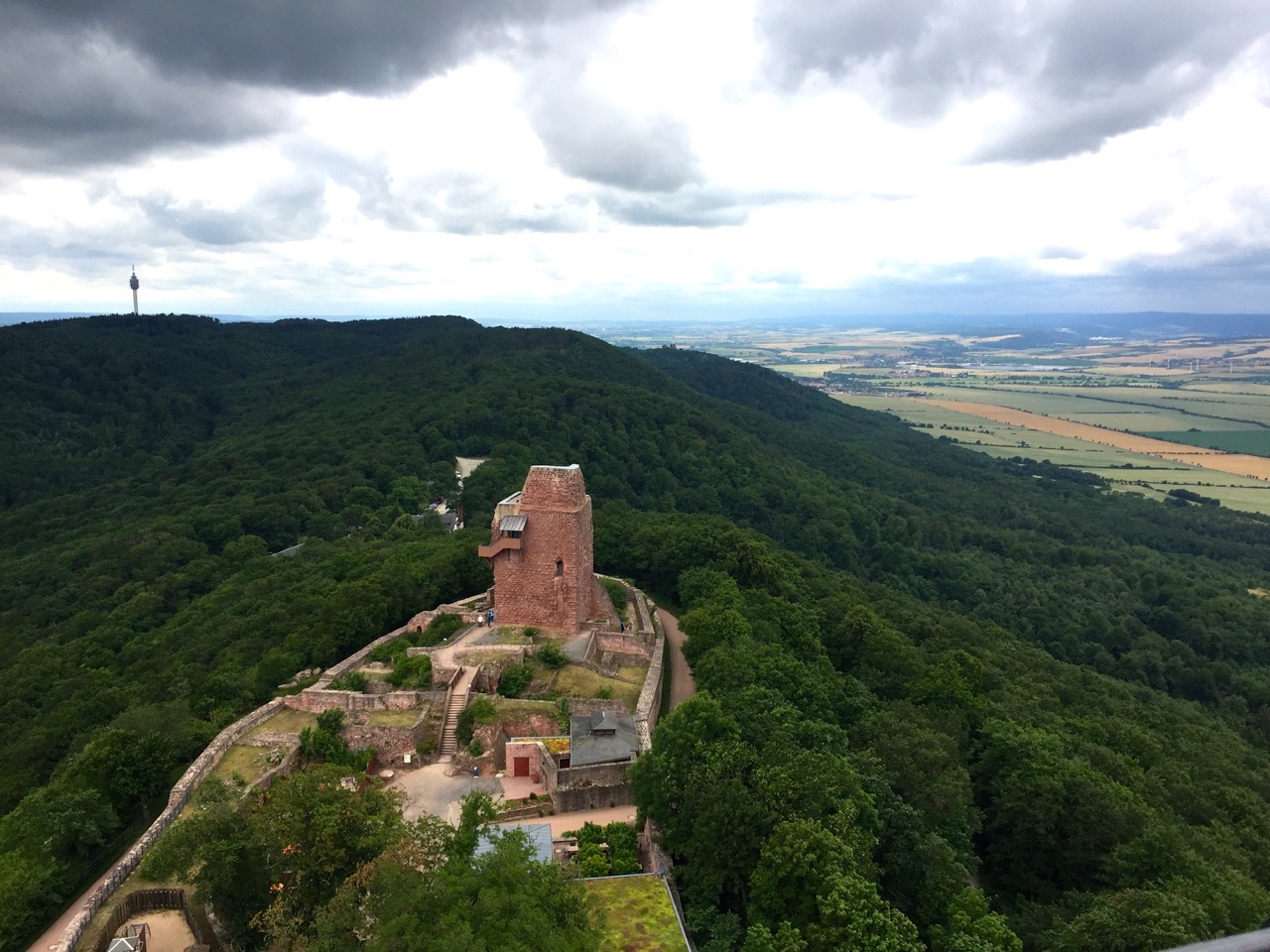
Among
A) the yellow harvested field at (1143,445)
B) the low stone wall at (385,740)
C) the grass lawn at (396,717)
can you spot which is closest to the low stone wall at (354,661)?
the grass lawn at (396,717)

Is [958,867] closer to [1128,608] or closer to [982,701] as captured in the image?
[982,701]

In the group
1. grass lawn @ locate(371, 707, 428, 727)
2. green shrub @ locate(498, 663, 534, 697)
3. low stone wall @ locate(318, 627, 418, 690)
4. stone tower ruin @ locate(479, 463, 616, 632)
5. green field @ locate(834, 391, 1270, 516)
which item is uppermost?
stone tower ruin @ locate(479, 463, 616, 632)

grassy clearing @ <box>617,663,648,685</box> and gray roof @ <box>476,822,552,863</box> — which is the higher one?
gray roof @ <box>476,822,552,863</box>

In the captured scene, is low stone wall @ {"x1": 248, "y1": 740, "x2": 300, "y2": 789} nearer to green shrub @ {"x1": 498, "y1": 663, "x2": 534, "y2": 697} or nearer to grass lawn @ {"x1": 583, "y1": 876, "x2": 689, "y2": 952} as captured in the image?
green shrub @ {"x1": 498, "y1": 663, "x2": 534, "y2": 697}

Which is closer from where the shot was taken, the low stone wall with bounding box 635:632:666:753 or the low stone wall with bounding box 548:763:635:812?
the low stone wall with bounding box 548:763:635:812

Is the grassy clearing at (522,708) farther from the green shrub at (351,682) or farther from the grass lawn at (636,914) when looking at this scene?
the grass lawn at (636,914)

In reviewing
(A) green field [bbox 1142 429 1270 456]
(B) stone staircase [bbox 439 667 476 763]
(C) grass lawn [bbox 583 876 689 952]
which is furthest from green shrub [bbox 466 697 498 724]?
(A) green field [bbox 1142 429 1270 456]

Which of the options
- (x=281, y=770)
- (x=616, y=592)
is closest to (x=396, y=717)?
(x=281, y=770)

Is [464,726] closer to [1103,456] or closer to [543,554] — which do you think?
[543,554]
